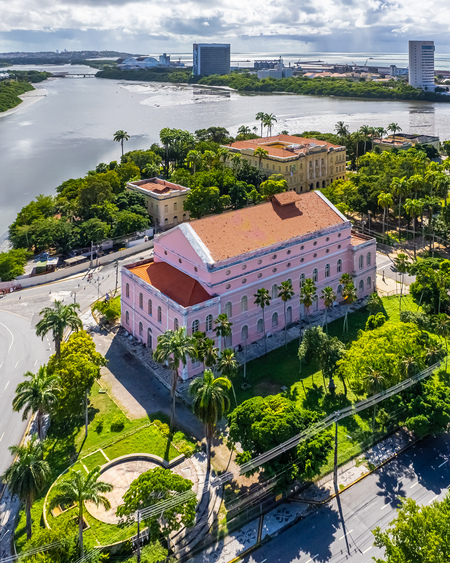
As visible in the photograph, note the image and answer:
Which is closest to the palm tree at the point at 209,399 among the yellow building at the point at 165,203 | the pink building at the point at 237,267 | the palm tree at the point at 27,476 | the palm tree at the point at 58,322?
the palm tree at the point at 27,476

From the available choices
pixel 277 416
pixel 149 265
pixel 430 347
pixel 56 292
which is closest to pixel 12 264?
pixel 56 292

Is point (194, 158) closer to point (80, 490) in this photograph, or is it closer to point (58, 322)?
point (58, 322)

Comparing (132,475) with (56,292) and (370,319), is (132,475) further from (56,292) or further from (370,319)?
(56,292)

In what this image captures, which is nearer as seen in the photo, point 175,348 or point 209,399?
point 209,399

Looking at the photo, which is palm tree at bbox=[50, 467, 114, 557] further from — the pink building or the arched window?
the arched window

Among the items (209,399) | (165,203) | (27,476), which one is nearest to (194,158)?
(165,203)

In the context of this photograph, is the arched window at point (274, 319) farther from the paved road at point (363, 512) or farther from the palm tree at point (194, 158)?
the palm tree at point (194, 158)

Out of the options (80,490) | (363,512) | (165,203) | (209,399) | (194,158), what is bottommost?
(363,512)
